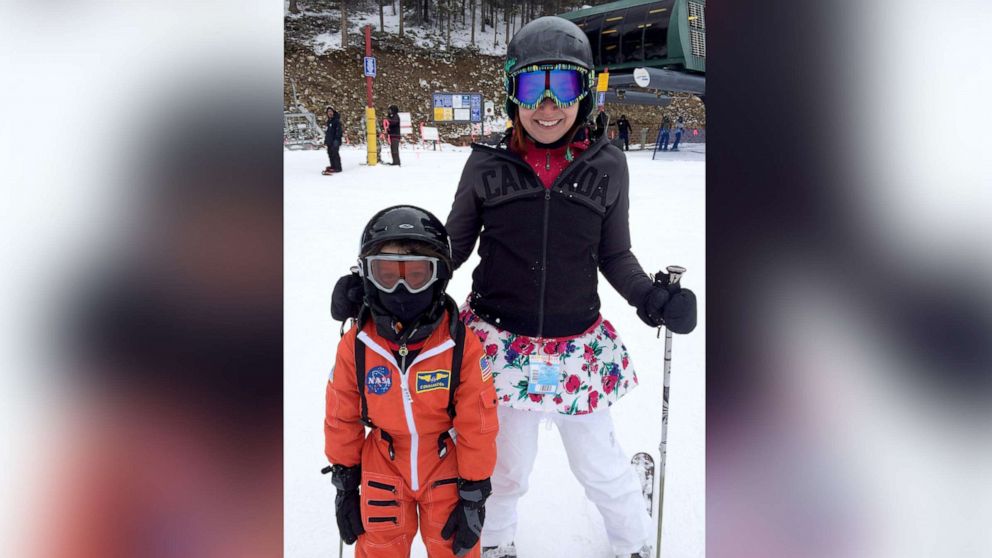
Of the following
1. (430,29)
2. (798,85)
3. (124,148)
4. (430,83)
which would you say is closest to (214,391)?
(124,148)

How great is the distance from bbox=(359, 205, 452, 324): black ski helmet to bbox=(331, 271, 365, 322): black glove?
0.07 meters

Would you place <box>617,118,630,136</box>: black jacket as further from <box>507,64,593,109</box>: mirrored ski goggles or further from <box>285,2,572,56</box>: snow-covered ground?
<box>507,64,593,109</box>: mirrored ski goggles

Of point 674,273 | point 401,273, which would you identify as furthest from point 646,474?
point 401,273

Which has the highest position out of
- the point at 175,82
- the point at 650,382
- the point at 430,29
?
the point at 430,29

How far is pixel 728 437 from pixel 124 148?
2.82ft

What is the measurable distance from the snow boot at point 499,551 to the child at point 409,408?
0.26m

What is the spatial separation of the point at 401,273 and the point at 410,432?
405 millimetres

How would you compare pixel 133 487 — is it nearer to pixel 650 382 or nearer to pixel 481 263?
pixel 481 263

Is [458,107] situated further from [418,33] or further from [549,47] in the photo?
[549,47]

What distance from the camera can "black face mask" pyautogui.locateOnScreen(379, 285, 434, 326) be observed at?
128 cm

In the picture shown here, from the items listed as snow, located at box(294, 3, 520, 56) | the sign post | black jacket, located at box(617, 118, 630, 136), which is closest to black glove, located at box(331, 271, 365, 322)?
the sign post

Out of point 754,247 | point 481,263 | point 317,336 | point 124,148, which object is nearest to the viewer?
point 124,148

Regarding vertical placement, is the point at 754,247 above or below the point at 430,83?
below

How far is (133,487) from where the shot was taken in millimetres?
653
